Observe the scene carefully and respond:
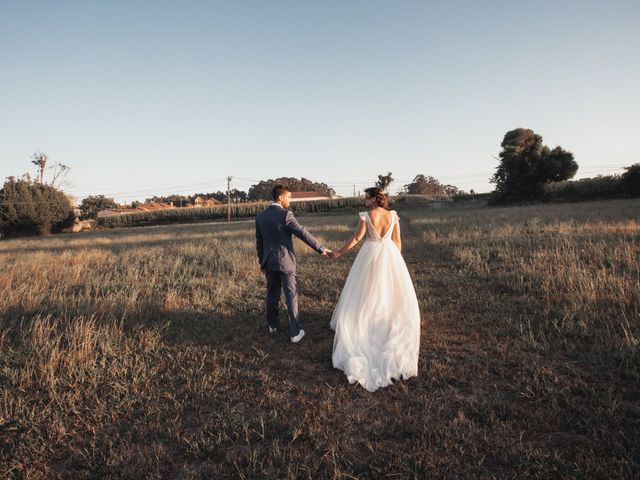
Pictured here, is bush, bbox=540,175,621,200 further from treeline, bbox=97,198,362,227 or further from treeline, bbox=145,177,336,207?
treeline, bbox=145,177,336,207

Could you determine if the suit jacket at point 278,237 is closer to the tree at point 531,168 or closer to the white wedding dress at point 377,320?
the white wedding dress at point 377,320

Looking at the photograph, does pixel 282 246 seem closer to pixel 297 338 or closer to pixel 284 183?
pixel 297 338

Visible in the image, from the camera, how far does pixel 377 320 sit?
505 centimetres

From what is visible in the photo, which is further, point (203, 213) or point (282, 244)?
point (203, 213)

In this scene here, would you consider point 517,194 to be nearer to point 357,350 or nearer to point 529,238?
point 529,238

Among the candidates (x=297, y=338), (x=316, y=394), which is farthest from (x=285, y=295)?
(x=316, y=394)

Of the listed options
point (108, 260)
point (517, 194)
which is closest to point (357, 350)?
point (108, 260)

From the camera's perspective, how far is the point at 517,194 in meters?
50.8

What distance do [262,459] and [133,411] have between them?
1.79 metres

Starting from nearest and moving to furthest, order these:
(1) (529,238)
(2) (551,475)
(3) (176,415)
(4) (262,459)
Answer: (2) (551,475)
(4) (262,459)
(3) (176,415)
(1) (529,238)

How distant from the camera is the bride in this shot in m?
4.29

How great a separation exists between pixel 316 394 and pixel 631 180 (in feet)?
175

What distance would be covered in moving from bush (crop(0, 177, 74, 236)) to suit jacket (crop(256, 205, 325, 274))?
55.9m

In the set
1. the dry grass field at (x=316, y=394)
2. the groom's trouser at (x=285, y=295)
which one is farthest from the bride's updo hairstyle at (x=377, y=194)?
the dry grass field at (x=316, y=394)
